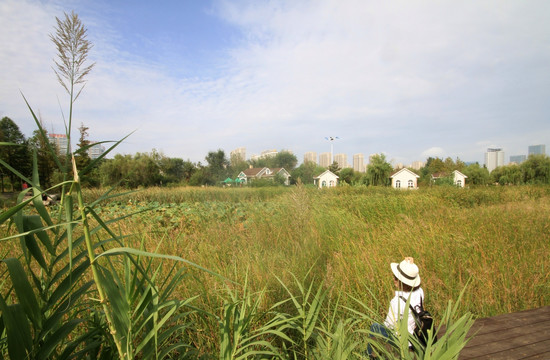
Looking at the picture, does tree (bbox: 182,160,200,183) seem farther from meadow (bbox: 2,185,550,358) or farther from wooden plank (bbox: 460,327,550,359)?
wooden plank (bbox: 460,327,550,359)

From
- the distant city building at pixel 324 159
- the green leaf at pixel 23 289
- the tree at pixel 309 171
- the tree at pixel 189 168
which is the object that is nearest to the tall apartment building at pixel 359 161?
the distant city building at pixel 324 159

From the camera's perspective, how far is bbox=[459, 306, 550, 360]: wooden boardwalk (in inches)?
67.1

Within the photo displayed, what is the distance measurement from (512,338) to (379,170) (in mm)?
27641

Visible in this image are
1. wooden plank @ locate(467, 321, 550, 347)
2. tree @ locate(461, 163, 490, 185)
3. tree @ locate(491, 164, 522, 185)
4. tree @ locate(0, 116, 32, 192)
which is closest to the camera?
tree @ locate(0, 116, 32, 192)

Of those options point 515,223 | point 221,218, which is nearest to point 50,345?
point 221,218

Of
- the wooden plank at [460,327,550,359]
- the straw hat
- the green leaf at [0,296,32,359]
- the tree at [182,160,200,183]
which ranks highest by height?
the tree at [182,160,200,183]

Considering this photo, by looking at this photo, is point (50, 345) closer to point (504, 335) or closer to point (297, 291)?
point (297, 291)

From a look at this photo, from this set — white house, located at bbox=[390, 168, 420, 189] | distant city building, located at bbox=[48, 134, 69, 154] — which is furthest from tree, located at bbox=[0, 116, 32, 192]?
white house, located at bbox=[390, 168, 420, 189]

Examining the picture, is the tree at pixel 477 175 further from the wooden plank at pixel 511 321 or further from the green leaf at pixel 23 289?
the green leaf at pixel 23 289

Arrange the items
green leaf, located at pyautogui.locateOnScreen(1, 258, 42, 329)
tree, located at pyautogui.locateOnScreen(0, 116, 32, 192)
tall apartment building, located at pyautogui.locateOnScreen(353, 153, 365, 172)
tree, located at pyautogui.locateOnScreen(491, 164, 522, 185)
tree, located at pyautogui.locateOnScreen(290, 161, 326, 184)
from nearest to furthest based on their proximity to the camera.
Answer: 1. green leaf, located at pyautogui.locateOnScreen(1, 258, 42, 329)
2. tree, located at pyautogui.locateOnScreen(0, 116, 32, 192)
3. tree, located at pyautogui.locateOnScreen(491, 164, 522, 185)
4. tree, located at pyautogui.locateOnScreen(290, 161, 326, 184)
5. tall apartment building, located at pyautogui.locateOnScreen(353, 153, 365, 172)

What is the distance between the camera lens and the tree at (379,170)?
27.7 meters

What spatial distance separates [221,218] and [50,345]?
4.79 m

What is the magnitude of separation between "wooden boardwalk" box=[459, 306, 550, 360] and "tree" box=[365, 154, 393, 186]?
1060 inches

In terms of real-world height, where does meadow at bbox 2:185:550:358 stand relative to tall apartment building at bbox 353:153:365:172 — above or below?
below
